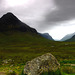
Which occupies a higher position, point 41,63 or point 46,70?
point 41,63

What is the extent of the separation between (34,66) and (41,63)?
0.98 metres

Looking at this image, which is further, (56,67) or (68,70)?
(68,70)

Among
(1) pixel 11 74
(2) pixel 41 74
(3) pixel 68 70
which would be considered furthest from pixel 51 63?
(1) pixel 11 74

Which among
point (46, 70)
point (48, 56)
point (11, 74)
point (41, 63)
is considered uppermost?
point (48, 56)

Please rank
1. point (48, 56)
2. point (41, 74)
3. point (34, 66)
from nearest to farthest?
point (41, 74) → point (34, 66) → point (48, 56)

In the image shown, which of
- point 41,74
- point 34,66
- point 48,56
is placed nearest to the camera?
point 41,74

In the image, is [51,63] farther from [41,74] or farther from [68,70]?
[68,70]

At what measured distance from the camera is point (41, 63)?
10930 millimetres

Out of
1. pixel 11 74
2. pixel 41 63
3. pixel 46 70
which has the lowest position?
pixel 11 74

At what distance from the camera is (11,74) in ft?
37.2

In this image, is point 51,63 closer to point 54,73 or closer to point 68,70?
point 54,73

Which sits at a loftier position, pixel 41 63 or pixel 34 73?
pixel 41 63

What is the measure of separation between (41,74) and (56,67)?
226cm

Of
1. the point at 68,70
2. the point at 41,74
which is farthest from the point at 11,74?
the point at 68,70
